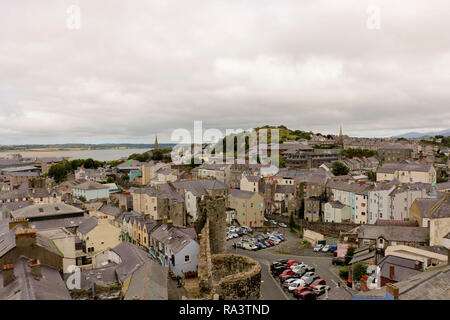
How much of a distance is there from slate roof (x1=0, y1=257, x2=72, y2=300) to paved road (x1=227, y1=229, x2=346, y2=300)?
1288 cm

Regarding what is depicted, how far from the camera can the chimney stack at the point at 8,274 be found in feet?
32.5

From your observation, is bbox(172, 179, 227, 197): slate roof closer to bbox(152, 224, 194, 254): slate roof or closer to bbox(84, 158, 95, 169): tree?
bbox(152, 224, 194, 254): slate roof

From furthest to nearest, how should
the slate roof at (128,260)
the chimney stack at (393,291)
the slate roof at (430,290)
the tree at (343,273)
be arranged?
the tree at (343,273), the slate roof at (128,260), the chimney stack at (393,291), the slate roof at (430,290)

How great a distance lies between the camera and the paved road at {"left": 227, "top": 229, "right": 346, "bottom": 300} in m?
20.9

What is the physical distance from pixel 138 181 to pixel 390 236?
62.3 m

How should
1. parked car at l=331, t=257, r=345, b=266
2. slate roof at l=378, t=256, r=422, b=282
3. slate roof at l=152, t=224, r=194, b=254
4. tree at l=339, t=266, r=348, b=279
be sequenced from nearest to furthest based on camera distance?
Answer: slate roof at l=378, t=256, r=422, b=282 < slate roof at l=152, t=224, r=194, b=254 < tree at l=339, t=266, r=348, b=279 < parked car at l=331, t=257, r=345, b=266

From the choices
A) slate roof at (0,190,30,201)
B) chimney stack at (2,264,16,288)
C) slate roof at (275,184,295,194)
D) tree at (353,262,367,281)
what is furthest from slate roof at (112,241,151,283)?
slate roof at (275,184,295,194)

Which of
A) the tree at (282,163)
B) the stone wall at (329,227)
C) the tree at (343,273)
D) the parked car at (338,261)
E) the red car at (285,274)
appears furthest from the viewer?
the tree at (282,163)

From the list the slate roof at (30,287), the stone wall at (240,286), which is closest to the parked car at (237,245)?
the stone wall at (240,286)

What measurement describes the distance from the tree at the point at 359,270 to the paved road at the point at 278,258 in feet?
5.32

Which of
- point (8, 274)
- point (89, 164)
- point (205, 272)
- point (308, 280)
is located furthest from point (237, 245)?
point (89, 164)

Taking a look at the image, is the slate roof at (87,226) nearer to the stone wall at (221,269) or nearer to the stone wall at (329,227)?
the stone wall at (221,269)

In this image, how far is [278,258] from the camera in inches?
1146

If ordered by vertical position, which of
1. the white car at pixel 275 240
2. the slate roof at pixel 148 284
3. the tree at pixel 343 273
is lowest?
the white car at pixel 275 240
